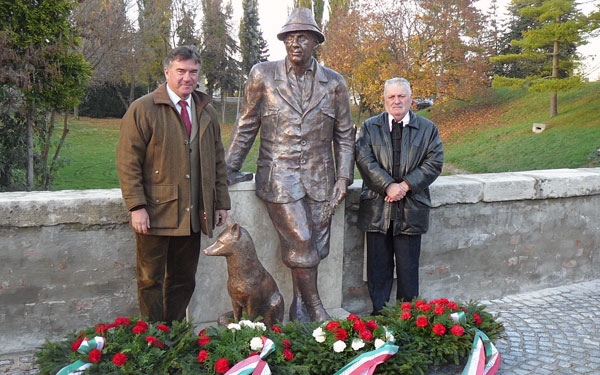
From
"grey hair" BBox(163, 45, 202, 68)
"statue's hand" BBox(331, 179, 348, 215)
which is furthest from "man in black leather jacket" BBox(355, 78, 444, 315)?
"grey hair" BBox(163, 45, 202, 68)

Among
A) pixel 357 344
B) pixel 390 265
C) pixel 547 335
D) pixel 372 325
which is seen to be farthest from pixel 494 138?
pixel 357 344

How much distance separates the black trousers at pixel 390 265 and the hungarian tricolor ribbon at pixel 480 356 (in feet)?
2.05

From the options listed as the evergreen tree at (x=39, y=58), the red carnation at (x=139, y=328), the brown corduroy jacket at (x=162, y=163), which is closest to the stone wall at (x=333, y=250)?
the brown corduroy jacket at (x=162, y=163)

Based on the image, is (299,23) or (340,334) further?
(299,23)

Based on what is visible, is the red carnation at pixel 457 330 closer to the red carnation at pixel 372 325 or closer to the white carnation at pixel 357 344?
the red carnation at pixel 372 325

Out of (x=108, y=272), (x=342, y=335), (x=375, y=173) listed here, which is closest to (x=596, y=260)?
(x=375, y=173)

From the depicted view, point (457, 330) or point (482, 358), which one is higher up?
point (457, 330)

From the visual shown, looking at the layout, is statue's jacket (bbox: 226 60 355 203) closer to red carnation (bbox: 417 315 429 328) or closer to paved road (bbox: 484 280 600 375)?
red carnation (bbox: 417 315 429 328)

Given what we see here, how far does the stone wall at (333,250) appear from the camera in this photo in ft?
12.5

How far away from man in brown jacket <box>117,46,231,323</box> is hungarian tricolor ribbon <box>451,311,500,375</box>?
182 centimetres

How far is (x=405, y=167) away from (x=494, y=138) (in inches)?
671

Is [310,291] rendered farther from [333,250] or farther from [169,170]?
[169,170]

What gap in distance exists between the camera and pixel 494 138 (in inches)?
784

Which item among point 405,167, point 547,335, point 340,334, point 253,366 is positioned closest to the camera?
point 253,366
